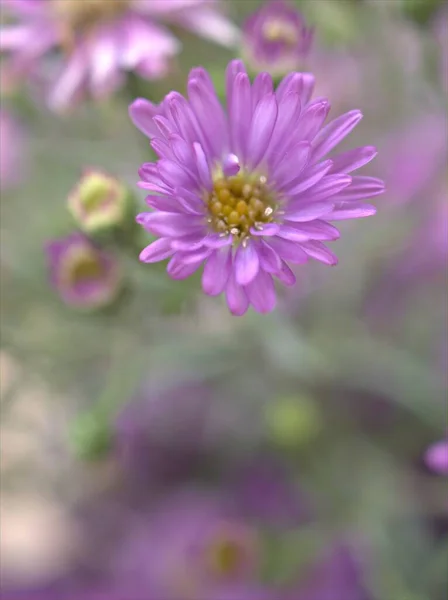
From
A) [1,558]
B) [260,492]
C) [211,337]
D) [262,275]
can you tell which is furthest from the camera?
[1,558]

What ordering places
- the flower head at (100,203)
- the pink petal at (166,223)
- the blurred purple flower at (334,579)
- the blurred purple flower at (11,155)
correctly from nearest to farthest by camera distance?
the pink petal at (166,223)
the flower head at (100,203)
the blurred purple flower at (334,579)
the blurred purple flower at (11,155)

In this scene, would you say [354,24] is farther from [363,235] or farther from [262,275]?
[262,275]

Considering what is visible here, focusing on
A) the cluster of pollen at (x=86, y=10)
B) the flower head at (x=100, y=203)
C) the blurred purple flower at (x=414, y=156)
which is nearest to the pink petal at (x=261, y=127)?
the flower head at (x=100, y=203)

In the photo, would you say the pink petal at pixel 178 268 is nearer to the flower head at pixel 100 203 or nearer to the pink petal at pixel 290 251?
the pink petal at pixel 290 251

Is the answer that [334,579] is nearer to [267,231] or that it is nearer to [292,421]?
[292,421]

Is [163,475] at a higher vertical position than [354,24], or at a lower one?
lower

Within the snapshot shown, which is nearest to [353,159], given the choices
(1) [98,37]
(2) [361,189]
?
(2) [361,189]

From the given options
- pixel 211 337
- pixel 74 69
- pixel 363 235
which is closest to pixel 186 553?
pixel 211 337

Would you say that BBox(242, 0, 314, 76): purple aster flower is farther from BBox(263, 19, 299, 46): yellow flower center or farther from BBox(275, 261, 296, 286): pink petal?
BBox(275, 261, 296, 286): pink petal
